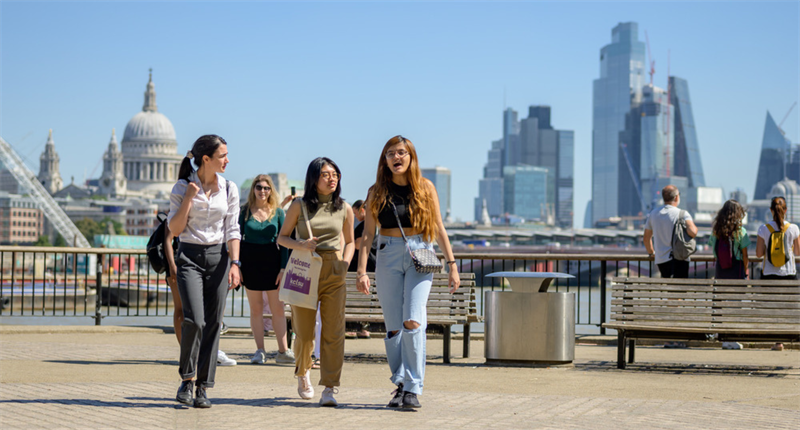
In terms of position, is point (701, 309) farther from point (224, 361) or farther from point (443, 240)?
point (224, 361)

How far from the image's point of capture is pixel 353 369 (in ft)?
29.9

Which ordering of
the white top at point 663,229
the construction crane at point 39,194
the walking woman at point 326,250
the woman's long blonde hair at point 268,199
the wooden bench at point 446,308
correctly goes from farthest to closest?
the construction crane at point 39,194 → the white top at point 663,229 → the wooden bench at point 446,308 → the woman's long blonde hair at point 268,199 → the walking woman at point 326,250

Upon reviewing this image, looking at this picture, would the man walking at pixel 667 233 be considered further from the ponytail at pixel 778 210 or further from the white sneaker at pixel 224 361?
the white sneaker at pixel 224 361

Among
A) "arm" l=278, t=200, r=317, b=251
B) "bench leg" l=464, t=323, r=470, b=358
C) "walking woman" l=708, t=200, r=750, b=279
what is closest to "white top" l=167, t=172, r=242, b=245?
"arm" l=278, t=200, r=317, b=251

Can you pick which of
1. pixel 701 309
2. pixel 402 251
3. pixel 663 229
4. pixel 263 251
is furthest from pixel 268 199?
pixel 663 229

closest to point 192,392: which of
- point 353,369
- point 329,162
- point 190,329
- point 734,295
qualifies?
point 190,329

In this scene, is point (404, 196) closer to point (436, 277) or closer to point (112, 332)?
point (436, 277)

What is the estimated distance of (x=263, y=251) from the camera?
9469mm

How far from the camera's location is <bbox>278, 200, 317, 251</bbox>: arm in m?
6.81

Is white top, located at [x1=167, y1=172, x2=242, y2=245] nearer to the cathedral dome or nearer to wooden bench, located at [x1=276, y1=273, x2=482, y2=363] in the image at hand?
wooden bench, located at [x1=276, y1=273, x2=482, y2=363]

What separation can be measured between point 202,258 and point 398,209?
1274mm

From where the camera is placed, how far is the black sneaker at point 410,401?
6.73 metres

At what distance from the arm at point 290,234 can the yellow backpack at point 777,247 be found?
6.42 m

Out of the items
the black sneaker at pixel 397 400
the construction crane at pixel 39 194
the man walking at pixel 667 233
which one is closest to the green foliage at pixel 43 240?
the construction crane at pixel 39 194
